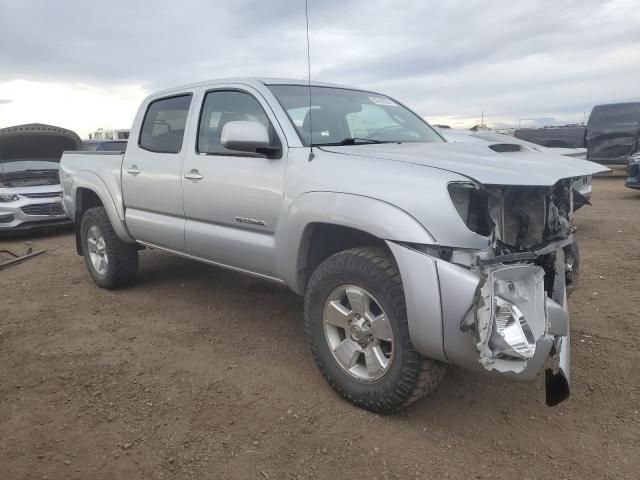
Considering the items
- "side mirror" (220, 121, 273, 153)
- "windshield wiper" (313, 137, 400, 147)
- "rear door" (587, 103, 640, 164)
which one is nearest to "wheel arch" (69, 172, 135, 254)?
"side mirror" (220, 121, 273, 153)

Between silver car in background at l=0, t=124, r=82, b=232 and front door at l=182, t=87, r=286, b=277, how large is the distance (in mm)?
5156

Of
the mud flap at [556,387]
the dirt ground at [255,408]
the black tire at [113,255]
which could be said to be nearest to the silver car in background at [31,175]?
the black tire at [113,255]

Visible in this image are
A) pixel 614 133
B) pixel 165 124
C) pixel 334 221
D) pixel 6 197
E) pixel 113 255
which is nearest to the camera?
pixel 334 221

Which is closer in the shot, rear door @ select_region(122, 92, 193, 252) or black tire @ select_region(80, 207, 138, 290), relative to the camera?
rear door @ select_region(122, 92, 193, 252)

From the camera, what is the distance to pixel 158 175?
14.0 ft

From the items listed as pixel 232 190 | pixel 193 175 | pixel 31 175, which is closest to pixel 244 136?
pixel 232 190

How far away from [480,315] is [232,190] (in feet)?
6.26

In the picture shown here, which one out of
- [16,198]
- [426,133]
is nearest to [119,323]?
[426,133]

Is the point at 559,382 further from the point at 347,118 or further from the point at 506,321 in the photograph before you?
the point at 347,118

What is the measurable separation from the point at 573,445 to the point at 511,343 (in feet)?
2.43

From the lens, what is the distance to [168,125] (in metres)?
4.43

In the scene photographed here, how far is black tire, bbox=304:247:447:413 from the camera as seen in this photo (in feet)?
8.65

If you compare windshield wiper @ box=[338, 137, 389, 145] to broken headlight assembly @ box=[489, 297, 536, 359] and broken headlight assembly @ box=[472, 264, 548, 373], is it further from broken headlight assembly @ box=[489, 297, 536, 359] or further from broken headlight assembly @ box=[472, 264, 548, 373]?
broken headlight assembly @ box=[489, 297, 536, 359]

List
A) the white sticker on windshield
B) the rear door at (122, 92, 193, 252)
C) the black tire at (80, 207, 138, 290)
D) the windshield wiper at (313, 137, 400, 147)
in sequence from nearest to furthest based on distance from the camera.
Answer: the windshield wiper at (313, 137, 400, 147), the rear door at (122, 92, 193, 252), the white sticker on windshield, the black tire at (80, 207, 138, 290)
